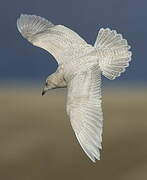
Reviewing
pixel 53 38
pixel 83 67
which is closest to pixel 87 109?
pixel 83 67

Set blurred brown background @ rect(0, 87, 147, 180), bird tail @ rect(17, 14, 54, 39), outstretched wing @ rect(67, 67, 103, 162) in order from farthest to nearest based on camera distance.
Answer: blurred brown background @ rect(0, 87, 147, 180), bird tail @ rect(17, 14, 54, 39), outstretched wing @ rect(67, 67, 103, 162)

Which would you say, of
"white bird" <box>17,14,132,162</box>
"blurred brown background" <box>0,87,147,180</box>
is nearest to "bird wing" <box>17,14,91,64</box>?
"white bird" <box>17,14,132,162</box>

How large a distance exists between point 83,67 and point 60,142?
0.59 m

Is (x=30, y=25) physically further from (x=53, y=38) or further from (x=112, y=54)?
(x=112, y=54)

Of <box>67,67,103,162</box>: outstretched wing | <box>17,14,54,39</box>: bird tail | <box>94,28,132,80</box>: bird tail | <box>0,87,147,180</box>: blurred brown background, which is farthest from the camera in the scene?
<box>0,87,147,180</box>: blurred brown background

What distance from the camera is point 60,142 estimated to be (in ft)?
4.92

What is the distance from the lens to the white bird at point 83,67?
0.83m

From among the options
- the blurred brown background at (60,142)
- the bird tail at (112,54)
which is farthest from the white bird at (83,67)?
the blurred brown background at (60,142)

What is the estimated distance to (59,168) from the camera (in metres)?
1.50

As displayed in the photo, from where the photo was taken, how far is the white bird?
2.72 ft

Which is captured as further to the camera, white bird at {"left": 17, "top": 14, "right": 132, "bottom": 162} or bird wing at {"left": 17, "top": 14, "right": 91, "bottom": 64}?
bird wing at {"left": 17, "top": 14, "right": 91, "bottom": 64}

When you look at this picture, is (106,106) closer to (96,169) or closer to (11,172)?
(96,169)

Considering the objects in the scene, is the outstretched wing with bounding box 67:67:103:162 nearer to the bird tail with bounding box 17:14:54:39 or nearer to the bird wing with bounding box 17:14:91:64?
the bird wing with bounding box 17:14:91:64

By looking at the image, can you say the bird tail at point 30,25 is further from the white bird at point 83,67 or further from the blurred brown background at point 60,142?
the blurred brown background at point 60,142
